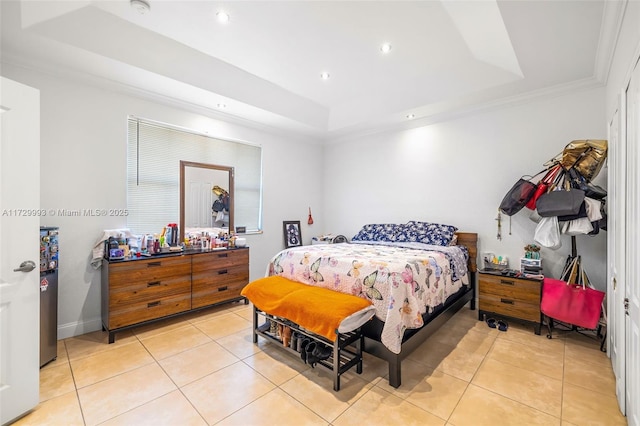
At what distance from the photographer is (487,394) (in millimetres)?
2100

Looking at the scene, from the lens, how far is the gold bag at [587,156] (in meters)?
2.75

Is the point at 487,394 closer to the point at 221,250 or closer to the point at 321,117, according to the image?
the point at 221,250

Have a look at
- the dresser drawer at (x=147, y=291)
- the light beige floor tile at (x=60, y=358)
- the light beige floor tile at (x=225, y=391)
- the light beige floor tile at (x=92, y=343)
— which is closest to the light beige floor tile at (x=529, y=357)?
the light beige floor tile at (x=225, y=391)

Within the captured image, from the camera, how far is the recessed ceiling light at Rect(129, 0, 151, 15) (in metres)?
2.33

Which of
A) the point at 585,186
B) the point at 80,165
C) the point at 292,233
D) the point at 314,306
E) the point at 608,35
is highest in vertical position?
the point at 608,35

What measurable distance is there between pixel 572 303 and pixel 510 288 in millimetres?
548

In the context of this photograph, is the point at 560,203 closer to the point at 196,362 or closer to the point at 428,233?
the point at 428,233

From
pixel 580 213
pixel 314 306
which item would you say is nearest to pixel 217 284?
pixel 314 306

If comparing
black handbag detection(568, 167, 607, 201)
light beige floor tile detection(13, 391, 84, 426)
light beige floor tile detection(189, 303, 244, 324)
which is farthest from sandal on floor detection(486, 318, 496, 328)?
light beige floor tile detection(13, 391, 84, 426)

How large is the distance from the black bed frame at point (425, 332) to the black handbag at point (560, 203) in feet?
3.28

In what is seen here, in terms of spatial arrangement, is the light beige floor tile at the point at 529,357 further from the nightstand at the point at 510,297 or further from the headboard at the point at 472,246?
the headboard at the point at 472,246

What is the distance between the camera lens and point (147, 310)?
311 centimetres

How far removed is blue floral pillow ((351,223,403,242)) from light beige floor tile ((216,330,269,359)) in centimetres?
240

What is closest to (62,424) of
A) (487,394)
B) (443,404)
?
(443,404)
